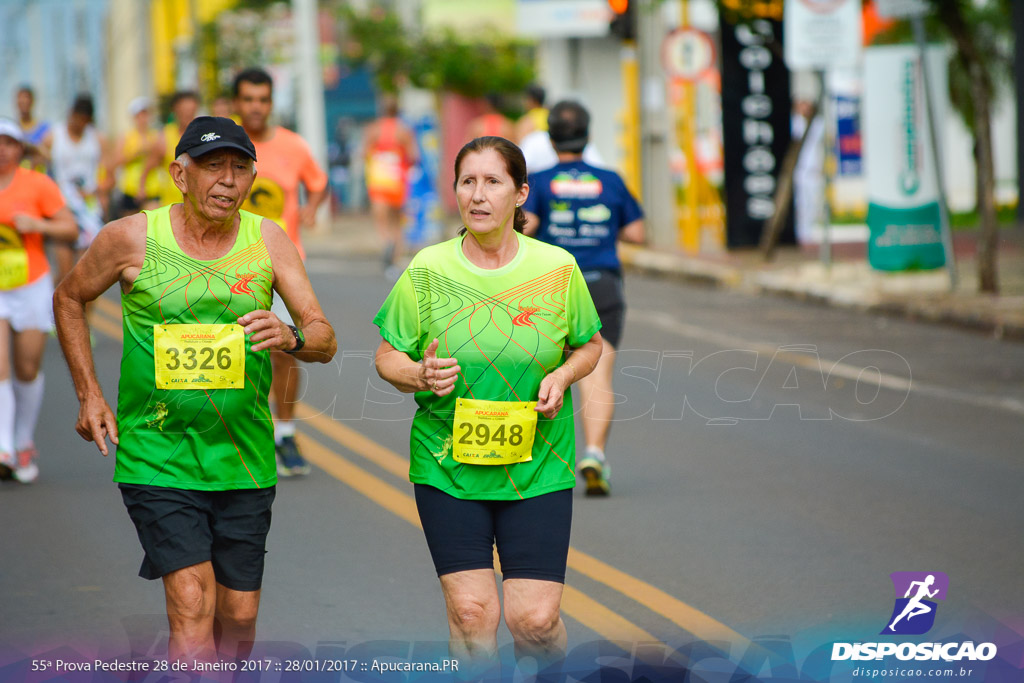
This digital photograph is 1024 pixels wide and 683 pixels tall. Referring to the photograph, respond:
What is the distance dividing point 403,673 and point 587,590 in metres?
1.51

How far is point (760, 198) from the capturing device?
880 inches

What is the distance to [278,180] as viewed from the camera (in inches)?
350

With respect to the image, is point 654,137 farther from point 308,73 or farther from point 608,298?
point 608,298

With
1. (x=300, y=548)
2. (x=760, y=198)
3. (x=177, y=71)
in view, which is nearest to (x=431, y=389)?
(x=300, y=548)

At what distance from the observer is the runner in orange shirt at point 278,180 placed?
28.5 feet

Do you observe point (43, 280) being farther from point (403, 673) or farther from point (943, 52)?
point (943, 52)

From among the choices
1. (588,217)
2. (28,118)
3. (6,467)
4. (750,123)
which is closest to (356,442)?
(6,467)

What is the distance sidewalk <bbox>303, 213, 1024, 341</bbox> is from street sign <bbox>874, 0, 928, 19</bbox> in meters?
2.85

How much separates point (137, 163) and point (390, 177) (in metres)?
5.31

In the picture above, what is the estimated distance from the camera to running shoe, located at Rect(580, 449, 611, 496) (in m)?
8.14

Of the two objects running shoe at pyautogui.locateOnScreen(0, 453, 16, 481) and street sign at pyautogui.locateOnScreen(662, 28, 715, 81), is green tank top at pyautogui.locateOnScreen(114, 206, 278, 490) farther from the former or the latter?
street sign at pyautogui.locateOnScreen(662, 28, 715, 81)

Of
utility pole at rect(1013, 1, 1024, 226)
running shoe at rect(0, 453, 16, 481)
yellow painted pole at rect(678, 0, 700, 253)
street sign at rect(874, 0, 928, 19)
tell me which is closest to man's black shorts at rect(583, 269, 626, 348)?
running shoe at rect(0, 453, 16, 481)

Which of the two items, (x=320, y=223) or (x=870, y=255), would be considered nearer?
(x=870, y=255)

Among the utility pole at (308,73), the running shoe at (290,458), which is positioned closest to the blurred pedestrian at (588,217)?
the running shoe at (290,458)
